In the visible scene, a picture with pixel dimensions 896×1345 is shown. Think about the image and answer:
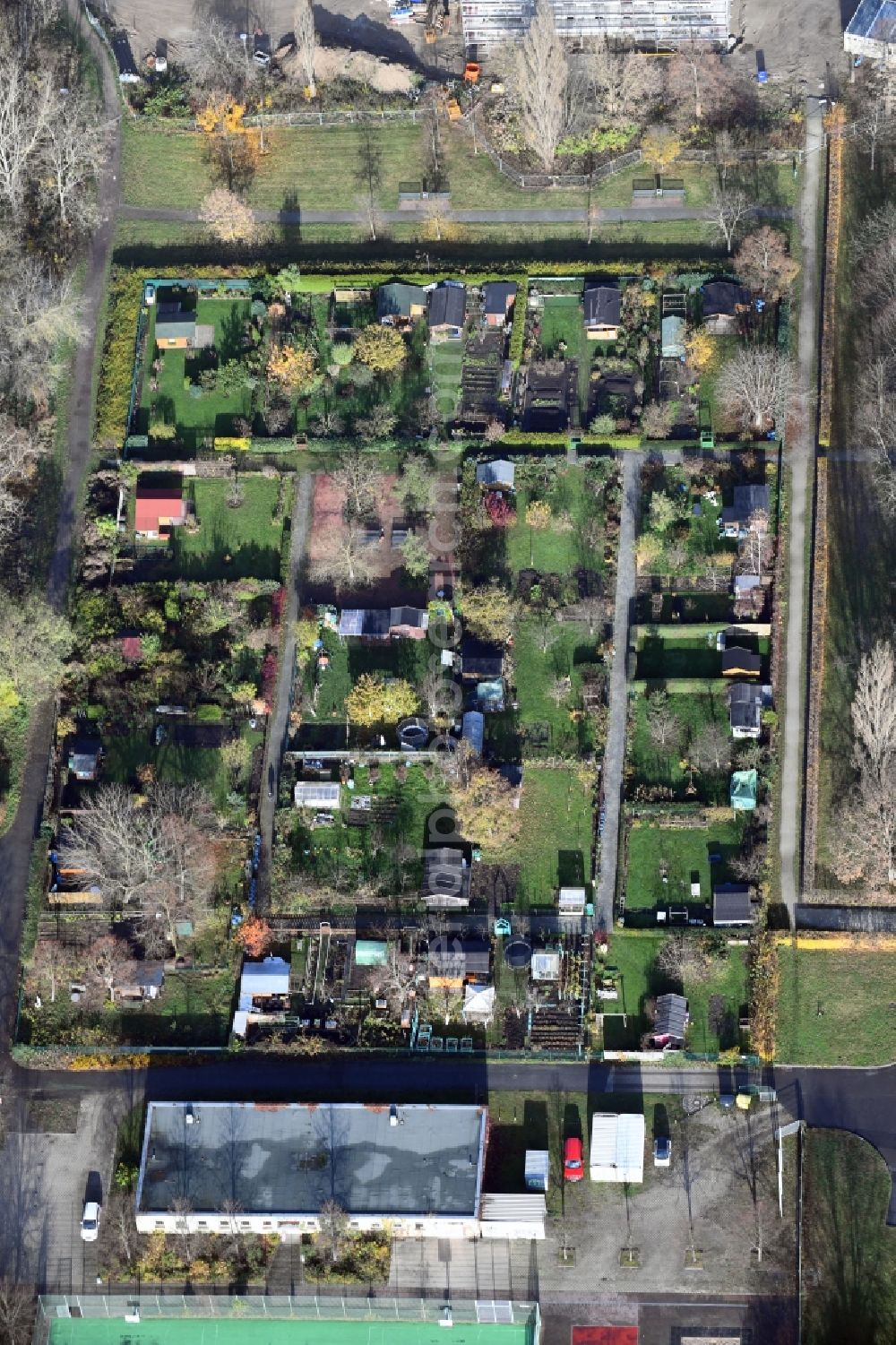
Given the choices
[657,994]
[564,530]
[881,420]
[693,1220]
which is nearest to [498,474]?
[564,530]

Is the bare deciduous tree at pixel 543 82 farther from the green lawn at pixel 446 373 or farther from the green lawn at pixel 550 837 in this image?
the green lawn at pixel 550 837

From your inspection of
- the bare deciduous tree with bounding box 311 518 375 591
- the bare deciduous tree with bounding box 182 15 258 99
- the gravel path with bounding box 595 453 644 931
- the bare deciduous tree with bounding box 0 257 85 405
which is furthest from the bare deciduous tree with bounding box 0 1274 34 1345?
the bare deciduous tree with bounding box 182 15 258 99

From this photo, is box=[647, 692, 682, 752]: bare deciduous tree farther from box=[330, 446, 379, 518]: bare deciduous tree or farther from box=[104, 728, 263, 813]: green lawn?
box=[104, 728, 263, 813]: green lawn

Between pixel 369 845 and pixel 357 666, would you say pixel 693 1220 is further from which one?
pixel 357 666

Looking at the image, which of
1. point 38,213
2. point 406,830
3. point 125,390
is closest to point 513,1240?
point 406,830

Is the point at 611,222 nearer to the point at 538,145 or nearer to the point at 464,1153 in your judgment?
the point at 538,145

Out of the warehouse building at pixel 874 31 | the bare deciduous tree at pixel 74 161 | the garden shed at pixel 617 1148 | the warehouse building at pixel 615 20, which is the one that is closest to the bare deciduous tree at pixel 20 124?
the bare deciduous tree at pixel 74 161
